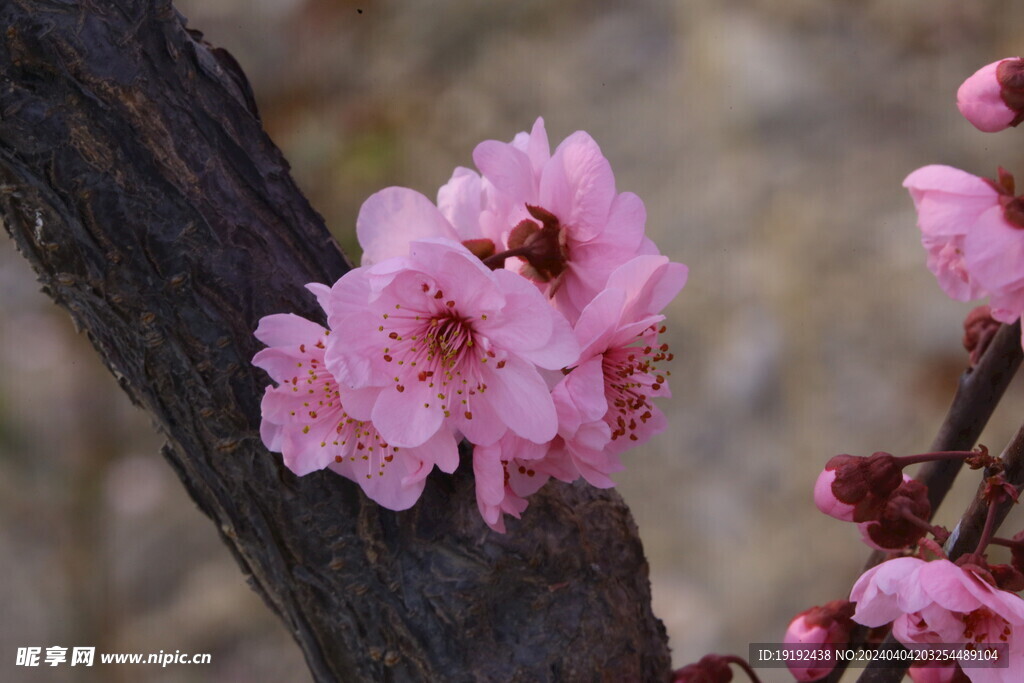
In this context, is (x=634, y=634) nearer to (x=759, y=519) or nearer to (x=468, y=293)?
(x=468, y=293)

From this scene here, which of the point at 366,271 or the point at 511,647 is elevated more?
the point at 366,271

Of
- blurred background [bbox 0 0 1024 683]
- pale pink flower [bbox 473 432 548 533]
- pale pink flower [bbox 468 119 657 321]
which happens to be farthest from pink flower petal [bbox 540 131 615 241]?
blurred background [bbox 0 0 1024 683]

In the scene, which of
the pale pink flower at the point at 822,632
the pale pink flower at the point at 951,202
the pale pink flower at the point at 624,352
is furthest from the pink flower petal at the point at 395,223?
the pale pink flower at the point at 822,632

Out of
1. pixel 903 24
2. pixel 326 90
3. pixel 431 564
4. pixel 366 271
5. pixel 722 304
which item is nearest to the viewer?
pixel 366 271

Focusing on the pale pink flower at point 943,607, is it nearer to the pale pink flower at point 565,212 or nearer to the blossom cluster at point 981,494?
the blossom cluster at point 981,494

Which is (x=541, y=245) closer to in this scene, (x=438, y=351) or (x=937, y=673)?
(x=438, y=351)

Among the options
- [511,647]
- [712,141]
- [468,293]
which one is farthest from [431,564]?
[712,141]

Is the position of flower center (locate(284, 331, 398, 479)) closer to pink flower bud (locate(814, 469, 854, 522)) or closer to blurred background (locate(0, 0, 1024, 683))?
pink flower bud (locate(814, 469, 854, 522))
